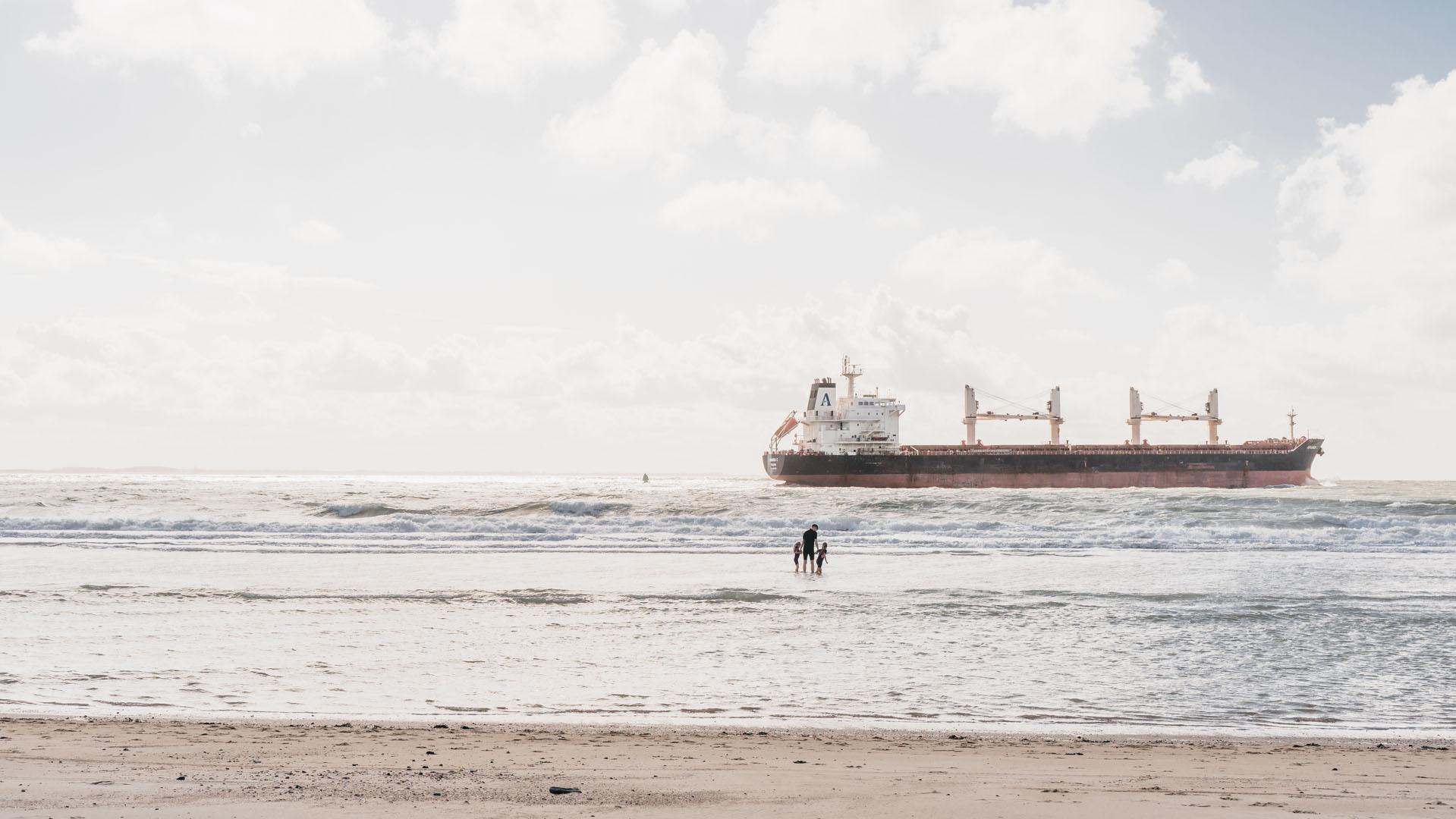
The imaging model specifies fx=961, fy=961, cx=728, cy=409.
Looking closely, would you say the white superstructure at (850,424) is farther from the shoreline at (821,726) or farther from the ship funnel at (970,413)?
the shoreline at (821,726)

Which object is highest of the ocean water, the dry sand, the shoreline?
the dry sand

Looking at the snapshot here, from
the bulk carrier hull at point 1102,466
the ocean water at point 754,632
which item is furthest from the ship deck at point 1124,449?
the ocean water at point 754,632

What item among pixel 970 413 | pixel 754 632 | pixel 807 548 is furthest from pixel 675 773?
pixel 970 413

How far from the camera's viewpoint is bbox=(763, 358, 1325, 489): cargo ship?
64.6 metres

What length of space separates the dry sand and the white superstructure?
6335 cm

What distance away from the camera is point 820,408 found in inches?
2808

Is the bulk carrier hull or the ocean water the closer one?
the ocean water

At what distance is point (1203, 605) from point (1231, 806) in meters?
10.6

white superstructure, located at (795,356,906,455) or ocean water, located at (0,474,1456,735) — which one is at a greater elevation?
white superstructure, located at (795,356,906,455)

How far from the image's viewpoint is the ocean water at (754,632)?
325 inches

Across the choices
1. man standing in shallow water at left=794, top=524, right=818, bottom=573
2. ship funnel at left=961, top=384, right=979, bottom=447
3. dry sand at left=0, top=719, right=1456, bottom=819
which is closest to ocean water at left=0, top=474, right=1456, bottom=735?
man standing in shallow water at left=794, top=524, right=818, bottom=573

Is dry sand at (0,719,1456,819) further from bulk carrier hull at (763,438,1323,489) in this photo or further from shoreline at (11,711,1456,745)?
bulk carrier hull at (763,438,1323,489)

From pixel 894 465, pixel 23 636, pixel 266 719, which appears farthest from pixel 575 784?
pixel 894 465

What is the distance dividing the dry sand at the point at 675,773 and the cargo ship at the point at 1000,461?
5896 cm
